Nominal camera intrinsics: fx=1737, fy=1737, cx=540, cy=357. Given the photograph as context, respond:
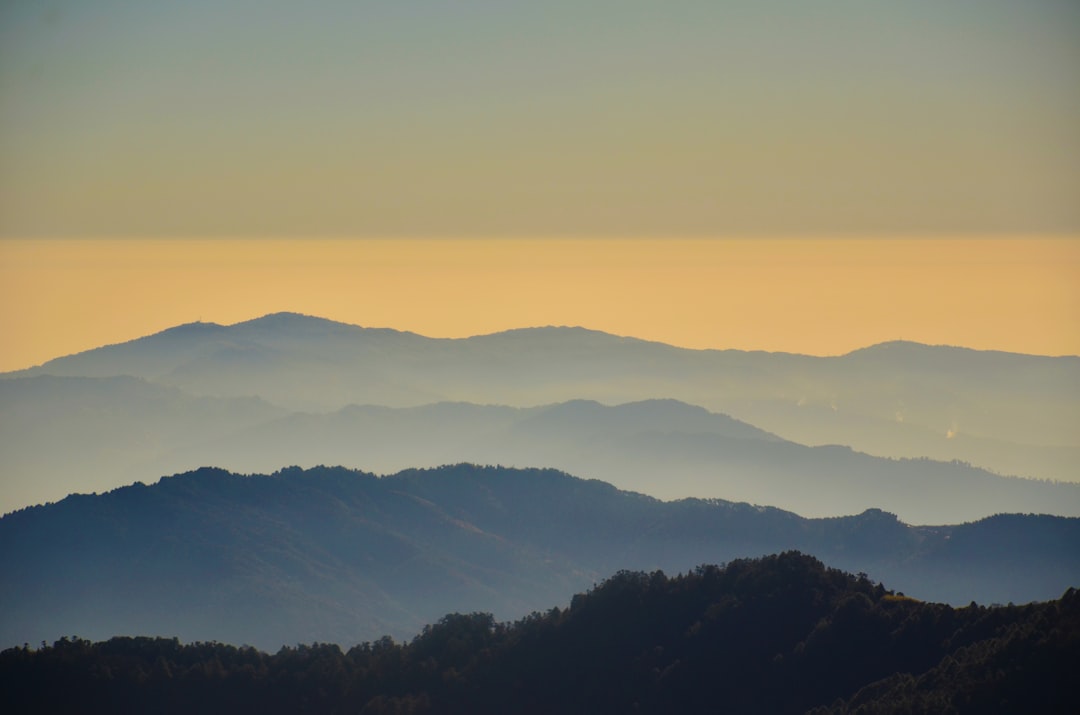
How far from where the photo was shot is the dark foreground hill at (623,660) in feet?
305

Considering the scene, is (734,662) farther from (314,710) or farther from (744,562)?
(314,710)

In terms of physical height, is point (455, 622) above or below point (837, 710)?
above

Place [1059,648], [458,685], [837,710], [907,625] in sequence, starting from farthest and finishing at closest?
[458,685] → [907,625] → [837,710] → [1059,648]

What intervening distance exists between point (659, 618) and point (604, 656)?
4702 millimetres

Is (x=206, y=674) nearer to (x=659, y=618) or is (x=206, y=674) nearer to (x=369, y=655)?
(x=369, y=655)

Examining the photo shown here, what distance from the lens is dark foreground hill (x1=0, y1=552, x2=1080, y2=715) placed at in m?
93.0

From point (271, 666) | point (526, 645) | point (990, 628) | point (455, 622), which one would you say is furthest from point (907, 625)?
point (271, 666)

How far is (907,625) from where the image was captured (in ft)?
309

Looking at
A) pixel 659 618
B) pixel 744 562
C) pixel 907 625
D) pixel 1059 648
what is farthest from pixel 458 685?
pixel 1059 648

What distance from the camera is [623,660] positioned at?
4195 inches

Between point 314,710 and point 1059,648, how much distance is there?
50272 mm

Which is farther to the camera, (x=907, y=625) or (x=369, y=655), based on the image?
(x=369, y=655)

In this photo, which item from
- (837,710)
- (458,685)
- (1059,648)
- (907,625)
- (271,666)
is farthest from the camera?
(271,666)

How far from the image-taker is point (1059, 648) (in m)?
76.6
